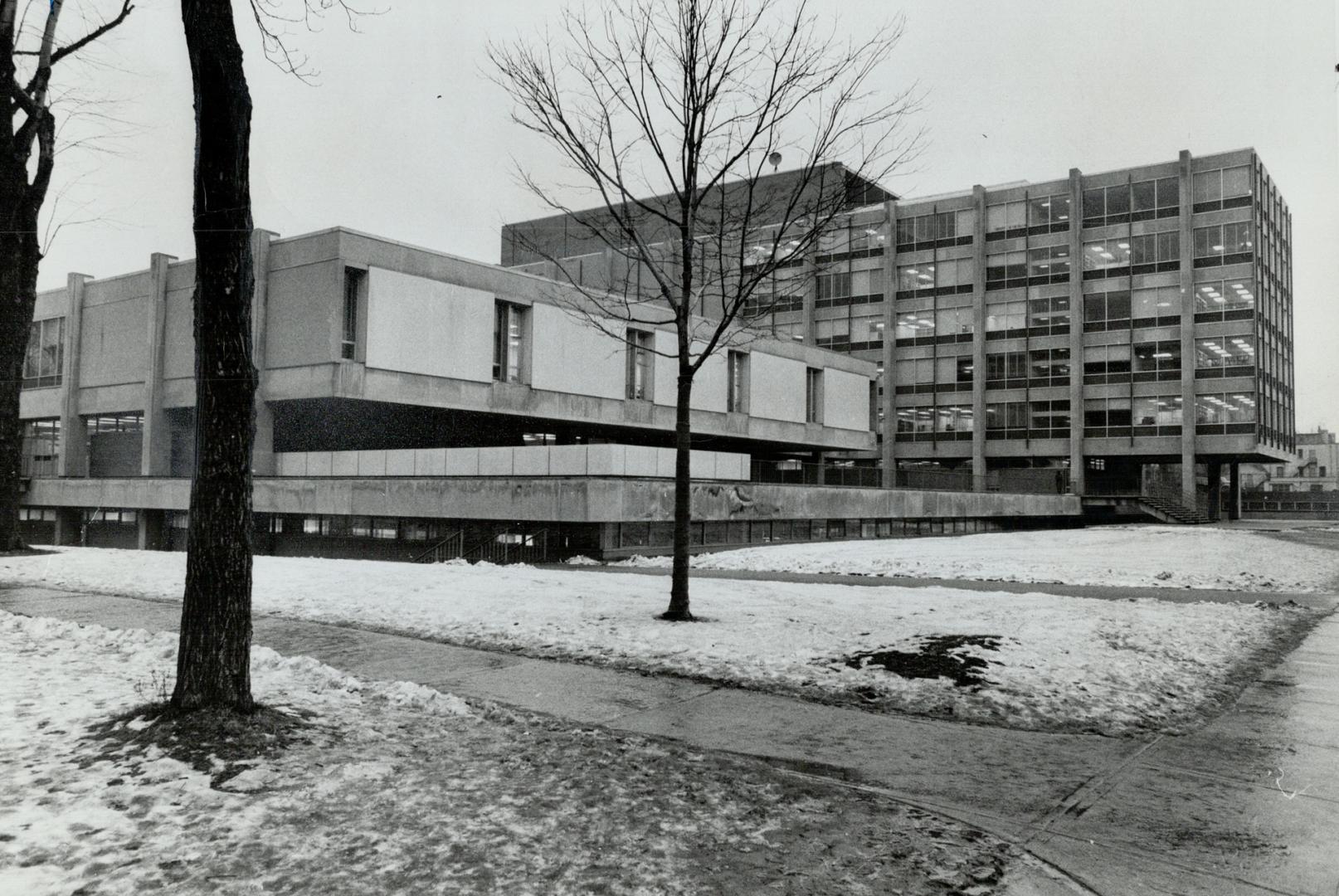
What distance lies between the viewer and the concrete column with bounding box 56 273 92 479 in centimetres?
4191

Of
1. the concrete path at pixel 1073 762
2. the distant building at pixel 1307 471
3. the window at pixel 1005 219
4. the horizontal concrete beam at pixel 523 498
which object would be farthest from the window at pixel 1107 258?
the concrete path at pixel 1073 762

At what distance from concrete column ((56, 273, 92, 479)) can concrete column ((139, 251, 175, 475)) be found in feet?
20.5

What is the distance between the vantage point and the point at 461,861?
3.76 metres

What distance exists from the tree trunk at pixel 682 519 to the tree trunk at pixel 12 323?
13.5m

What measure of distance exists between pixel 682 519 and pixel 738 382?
3524 centimetres

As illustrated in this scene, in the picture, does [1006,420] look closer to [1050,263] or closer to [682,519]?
[1050,263]

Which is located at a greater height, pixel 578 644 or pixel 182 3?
pixel 182 3

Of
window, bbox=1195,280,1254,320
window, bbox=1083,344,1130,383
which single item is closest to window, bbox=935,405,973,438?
window, bbox=1083,344,1130,383

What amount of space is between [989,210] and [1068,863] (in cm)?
7563

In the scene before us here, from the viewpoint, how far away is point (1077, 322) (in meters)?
68.2

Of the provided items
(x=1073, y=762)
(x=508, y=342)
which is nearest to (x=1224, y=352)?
(x=508, y=342)

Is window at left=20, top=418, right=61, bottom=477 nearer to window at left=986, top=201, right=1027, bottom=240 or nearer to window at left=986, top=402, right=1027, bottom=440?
window at left=986, top=402, right=1027, bottom=440

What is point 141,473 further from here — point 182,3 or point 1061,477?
point 1061,477

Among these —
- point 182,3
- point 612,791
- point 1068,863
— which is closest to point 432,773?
point 612,791
